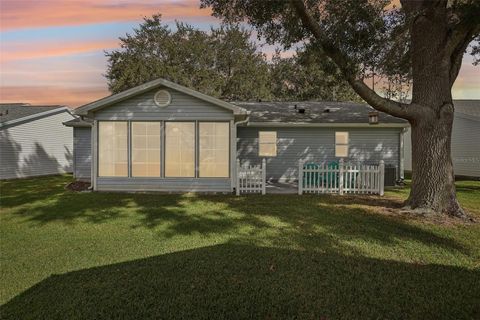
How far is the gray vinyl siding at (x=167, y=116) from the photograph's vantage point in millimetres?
12977

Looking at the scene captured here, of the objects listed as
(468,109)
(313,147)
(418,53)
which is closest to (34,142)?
(313,147)

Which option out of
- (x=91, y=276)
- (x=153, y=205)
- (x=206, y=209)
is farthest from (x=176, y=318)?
(x=153, y=205)

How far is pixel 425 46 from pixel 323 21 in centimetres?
259

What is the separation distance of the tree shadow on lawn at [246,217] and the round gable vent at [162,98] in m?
3.16

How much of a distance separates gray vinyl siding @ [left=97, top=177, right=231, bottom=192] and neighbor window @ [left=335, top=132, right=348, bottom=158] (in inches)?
215

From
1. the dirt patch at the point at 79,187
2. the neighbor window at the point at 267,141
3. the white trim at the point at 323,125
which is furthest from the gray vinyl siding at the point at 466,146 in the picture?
the dirt patch at the point at 79,187

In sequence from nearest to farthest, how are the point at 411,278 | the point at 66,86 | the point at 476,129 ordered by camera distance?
1. the point at 411,278
2. the point at 66,86
3. the point at 476,129

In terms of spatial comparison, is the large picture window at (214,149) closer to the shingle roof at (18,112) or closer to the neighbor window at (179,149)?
the neighbor window at (179,149)

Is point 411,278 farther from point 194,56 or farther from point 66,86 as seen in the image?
point 194,56

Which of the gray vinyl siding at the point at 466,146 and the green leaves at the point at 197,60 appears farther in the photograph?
the green leaves at the point at 197,60

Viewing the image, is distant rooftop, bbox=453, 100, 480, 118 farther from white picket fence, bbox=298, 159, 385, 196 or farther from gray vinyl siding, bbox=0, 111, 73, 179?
gray vinyl siding, bbox=0, 111, 73, 179

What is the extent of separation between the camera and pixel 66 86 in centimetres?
1579

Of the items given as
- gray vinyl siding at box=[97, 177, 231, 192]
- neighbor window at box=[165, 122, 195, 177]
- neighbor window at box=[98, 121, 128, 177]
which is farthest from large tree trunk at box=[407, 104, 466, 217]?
neighbor window at box=[98, 121, 128, 177]

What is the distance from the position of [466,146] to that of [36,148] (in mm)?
23798
